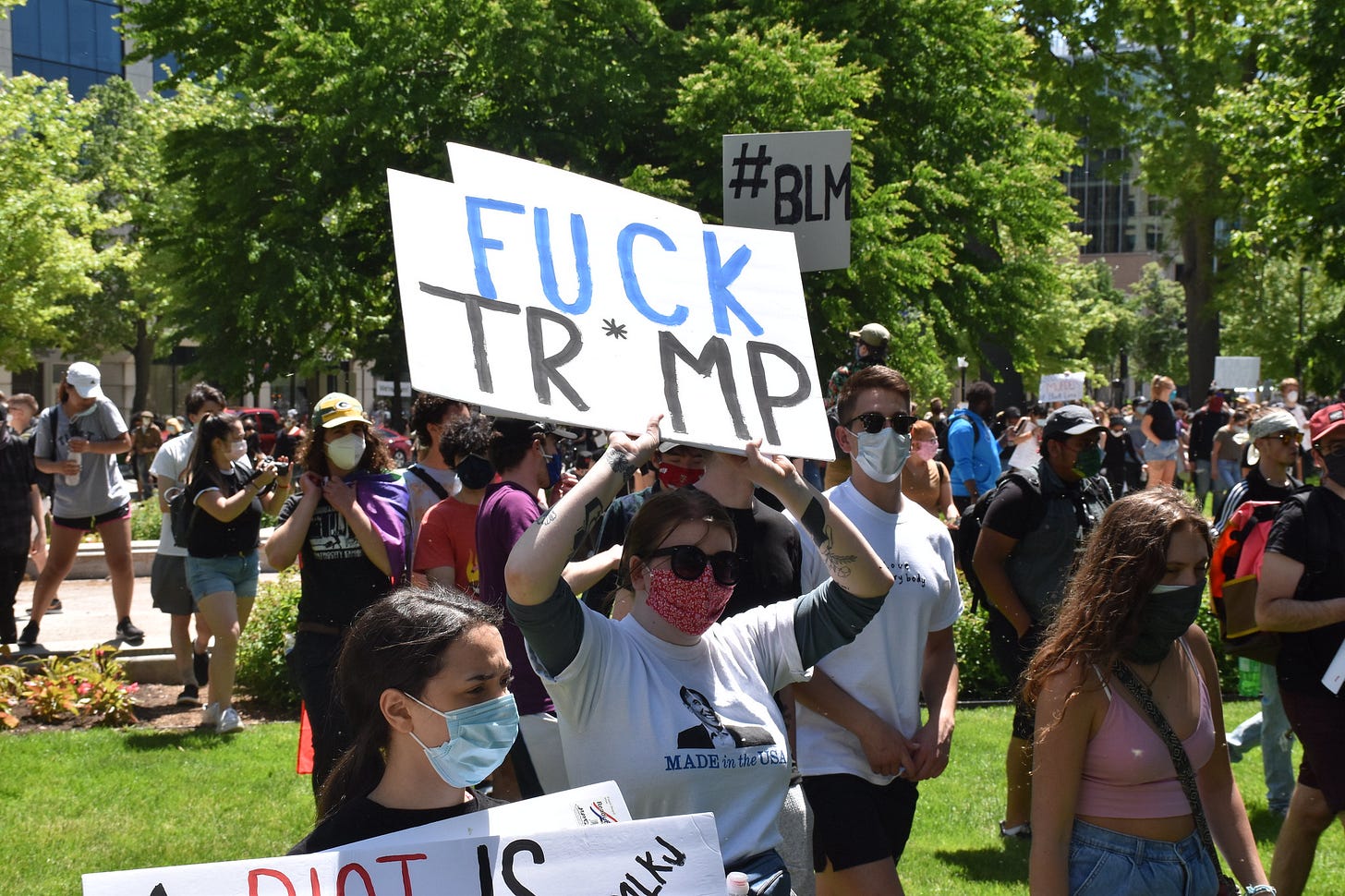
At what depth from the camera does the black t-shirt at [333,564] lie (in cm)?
570

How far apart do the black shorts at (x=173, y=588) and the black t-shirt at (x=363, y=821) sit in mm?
6310

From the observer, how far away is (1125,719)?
11.1 feet

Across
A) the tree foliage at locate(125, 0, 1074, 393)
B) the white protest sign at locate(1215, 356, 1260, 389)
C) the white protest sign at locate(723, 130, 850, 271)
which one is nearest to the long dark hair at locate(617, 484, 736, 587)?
the white protest sign at locate(723, 130, 850, 271)

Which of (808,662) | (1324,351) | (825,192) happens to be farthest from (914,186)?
(808,662)

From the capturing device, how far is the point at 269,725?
8430 mm

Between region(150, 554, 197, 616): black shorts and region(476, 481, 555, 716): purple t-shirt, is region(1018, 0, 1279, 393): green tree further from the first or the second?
region(476, 481, 555, 716): purple t-shirt

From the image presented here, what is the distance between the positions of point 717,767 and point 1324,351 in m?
20.5

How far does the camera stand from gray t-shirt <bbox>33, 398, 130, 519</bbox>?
10117mm

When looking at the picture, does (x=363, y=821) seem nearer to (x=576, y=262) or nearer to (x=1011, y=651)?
(x=576, y=262)

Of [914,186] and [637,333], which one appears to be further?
[914,186]

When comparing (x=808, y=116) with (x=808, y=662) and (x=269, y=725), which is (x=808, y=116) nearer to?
(x=269, y=725)

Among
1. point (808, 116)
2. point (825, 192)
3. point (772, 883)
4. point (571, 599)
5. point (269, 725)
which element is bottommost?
point (269, 725)

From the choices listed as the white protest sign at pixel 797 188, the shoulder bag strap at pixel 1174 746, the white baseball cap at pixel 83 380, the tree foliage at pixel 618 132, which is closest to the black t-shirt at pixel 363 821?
the shoulder bag strap at pixel 1174 746

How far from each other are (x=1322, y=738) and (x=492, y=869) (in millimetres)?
3575
